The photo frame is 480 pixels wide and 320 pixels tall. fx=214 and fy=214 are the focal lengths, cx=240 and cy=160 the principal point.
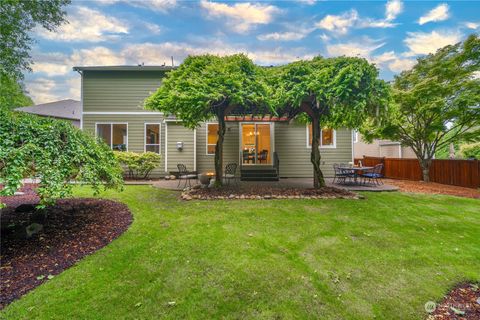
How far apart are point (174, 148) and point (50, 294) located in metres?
9.16

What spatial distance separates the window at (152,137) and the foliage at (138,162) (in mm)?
881

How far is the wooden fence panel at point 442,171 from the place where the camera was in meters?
8.65

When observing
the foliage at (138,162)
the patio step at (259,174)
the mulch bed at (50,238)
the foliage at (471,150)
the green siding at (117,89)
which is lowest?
the mulch bed at (50,238)

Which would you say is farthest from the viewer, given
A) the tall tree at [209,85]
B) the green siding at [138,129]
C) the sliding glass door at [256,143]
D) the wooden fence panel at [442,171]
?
the sliding glass door at [256,143]

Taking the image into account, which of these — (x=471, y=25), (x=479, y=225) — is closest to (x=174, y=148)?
(x=479, y=225)

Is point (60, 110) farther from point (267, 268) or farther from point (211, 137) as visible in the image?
point (267, 268)

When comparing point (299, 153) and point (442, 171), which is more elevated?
point (299, 153)

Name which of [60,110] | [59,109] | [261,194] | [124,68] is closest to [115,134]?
[124,68]

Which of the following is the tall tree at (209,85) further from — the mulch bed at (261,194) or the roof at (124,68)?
the roof at (124,68)

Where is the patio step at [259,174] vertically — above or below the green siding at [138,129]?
below

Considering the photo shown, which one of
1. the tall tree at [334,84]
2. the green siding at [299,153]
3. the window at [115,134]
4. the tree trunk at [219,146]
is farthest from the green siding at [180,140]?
the tall tree at [334,84]

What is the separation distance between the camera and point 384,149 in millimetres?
17219

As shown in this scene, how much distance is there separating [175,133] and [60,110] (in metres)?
17.8

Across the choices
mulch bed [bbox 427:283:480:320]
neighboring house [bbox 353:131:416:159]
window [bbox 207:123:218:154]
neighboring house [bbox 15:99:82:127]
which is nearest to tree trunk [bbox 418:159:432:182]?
neighboring house [bbox 353:131:416:159]
